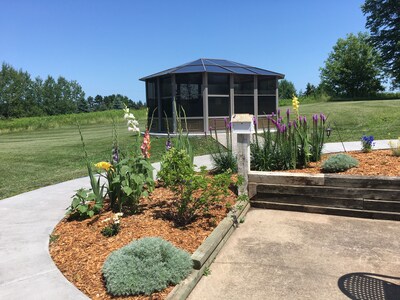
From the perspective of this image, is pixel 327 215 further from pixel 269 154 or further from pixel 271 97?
pixel 271 97

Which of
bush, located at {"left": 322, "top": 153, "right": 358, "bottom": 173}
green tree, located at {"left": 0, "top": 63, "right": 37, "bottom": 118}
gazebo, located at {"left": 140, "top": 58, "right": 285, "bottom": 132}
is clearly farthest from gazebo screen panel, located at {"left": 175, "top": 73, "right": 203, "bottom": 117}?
green tree, located at {"left": 0, "top": 63, "right": 37, "bottom": 118}

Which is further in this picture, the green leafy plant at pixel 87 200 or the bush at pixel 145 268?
the green leafy plant at pixel 87 200

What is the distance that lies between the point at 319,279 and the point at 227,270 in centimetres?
77

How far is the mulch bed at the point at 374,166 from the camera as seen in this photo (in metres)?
4.42

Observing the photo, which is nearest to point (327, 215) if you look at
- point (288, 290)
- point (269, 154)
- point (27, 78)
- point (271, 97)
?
point (269, 154)

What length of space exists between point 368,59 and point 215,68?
45174 mm

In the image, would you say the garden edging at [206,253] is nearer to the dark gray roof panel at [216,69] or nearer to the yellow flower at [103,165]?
the yellow flower at [103,165]

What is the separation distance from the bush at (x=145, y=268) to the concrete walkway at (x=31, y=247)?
0.26 metres

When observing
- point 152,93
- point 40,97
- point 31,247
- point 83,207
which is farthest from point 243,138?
point 40,97

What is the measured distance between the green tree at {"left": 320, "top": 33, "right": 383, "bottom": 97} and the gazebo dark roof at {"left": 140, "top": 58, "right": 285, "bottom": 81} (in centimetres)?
4017

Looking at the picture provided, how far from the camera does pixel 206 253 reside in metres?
2.82

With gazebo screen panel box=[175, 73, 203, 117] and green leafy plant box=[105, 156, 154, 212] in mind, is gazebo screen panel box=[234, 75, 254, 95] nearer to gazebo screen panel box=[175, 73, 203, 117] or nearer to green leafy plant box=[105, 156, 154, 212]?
gazebo screen panel box=[175, 73, 203, 117]

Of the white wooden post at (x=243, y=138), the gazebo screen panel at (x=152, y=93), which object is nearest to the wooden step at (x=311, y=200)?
the white wooden post at (x=243, y=138)

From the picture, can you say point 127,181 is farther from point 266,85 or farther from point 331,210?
point 266,85
